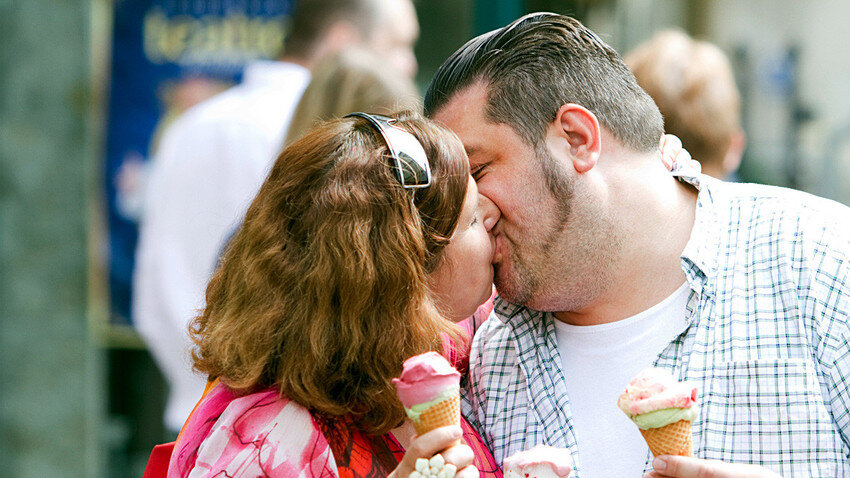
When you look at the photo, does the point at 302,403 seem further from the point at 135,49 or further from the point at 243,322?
the point at 135,49

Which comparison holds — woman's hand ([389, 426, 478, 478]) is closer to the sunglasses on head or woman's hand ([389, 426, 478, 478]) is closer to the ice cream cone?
the ice cream cone

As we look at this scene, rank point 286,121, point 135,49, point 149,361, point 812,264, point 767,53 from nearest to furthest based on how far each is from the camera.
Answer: point 812,264 → point 286,121 → point 767,53 → point 135,49 → point 149,361

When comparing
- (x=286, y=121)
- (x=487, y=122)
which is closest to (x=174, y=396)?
(x=286, y=121)

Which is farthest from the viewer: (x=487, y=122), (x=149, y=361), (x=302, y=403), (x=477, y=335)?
(x=149, y=361)

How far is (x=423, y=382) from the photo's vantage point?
197 cm

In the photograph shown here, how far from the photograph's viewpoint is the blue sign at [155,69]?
5.40 metres

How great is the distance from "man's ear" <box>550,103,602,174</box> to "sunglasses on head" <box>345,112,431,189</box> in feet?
1.59

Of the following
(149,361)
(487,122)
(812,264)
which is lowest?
(149,361)

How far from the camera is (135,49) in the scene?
553 centimetres

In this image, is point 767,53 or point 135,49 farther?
point 135,49

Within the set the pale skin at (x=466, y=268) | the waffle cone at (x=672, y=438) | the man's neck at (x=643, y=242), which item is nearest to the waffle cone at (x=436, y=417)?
the pale skin at (x=466, y=268)

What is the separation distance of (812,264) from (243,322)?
1.29 m

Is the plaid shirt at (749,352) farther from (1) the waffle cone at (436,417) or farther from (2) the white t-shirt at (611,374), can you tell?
(1) the waffle cone at (436,417)

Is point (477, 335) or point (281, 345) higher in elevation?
point (281, 345)
